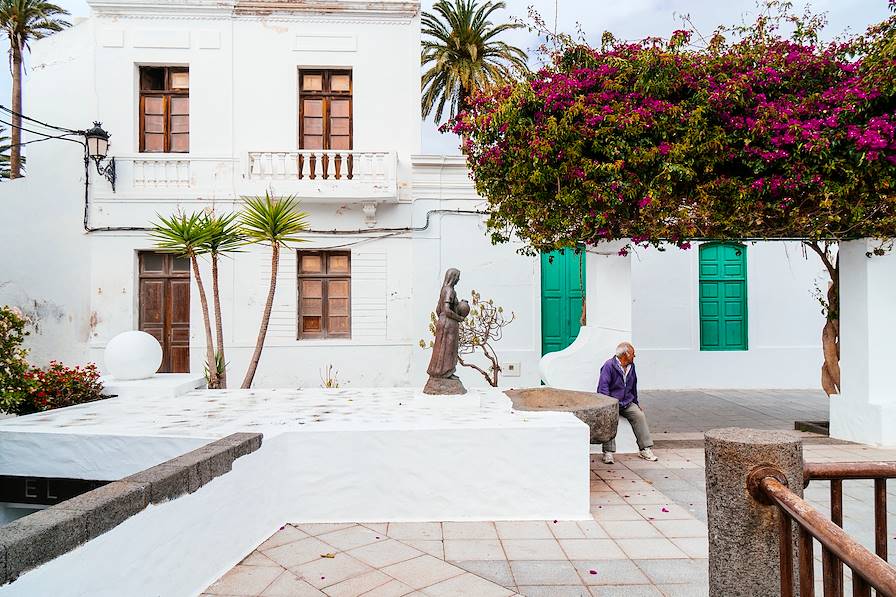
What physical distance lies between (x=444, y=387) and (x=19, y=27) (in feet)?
60.0

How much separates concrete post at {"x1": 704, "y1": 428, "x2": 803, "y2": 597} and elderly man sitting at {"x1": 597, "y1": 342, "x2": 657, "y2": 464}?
442 centimetres

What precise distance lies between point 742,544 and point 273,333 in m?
9.70

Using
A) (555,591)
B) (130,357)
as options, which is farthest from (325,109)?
(555,591)

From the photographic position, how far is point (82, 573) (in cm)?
253

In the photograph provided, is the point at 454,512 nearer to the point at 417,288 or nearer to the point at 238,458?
the point at 238,458

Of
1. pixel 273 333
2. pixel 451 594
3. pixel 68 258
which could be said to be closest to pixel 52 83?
→ pixel 68 258

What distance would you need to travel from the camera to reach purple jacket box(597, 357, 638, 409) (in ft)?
A: 21.6

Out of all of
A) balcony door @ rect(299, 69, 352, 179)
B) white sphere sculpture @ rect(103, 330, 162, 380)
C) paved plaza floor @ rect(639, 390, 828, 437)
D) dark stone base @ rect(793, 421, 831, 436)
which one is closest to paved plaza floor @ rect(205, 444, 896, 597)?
dark stone base @ rect(793, 421, 831, 436)

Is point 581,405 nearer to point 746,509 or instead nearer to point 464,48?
point 746,509

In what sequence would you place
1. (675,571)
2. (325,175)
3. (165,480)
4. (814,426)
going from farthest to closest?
(325,175), (814,426), (675,571), (165,480)

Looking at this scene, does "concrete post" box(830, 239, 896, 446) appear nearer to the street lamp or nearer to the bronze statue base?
the bronze statue base

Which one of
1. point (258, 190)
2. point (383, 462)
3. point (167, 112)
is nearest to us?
point (383, 462)

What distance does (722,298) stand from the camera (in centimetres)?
1212

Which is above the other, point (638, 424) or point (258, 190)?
point (258, 190)
